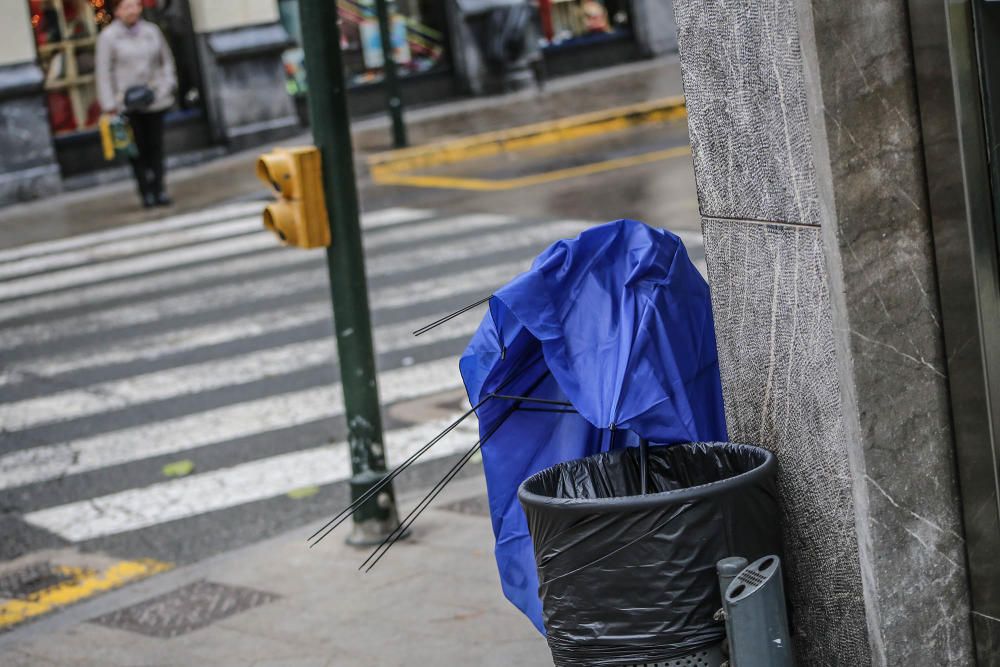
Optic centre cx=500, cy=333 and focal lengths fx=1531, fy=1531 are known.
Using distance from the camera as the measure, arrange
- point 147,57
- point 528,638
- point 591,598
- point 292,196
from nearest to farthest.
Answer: point 591,598
point 528,638
point 292,196
point 147,57

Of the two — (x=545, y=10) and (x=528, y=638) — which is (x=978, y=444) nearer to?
(x=528, y=638)

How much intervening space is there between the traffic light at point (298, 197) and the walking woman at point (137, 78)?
10443mm

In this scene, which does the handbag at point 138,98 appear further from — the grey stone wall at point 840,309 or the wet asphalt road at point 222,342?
the grey stone wall at point 840,309

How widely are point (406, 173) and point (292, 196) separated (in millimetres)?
10934

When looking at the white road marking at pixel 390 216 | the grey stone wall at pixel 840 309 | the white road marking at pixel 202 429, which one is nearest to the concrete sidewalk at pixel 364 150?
the white road marking at pixel 390 216

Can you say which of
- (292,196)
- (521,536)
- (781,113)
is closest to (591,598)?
(521,536)

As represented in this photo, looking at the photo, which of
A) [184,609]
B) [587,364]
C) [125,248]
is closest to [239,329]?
[125,248]

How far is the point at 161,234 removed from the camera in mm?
14500

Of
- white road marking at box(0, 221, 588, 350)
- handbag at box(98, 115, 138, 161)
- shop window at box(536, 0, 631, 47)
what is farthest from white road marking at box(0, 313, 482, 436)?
shop window at box(536, 0, 631, 47)

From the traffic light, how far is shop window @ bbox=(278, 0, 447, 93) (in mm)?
14779

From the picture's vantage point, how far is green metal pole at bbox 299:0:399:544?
19.1 feet

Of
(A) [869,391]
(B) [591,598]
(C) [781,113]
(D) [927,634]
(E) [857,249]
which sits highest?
(C) [781,113]

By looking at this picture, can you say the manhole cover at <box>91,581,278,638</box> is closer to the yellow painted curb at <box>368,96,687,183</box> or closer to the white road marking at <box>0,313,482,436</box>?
the white road marking at <box>0,313,482,436</box>

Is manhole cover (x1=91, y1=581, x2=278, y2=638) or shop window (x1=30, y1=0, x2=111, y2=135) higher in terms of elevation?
shop window (x1=30, y1=0, x2=111, y2=135)
